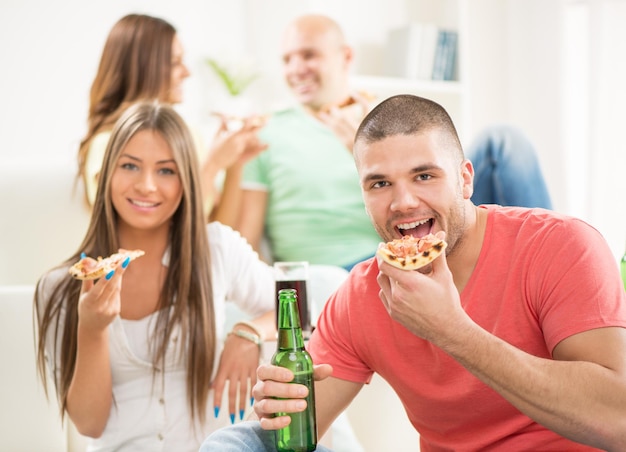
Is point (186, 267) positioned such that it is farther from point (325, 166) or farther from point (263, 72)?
point (263, 72)

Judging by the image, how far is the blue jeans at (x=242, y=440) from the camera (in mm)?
1471

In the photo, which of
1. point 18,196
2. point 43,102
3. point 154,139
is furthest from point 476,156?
point 43,102

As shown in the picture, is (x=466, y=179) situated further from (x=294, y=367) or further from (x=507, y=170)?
(x=507, y=170)

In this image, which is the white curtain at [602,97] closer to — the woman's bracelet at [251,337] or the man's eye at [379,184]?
the woman's bracelet at [251,337]

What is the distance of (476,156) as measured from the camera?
10.4 feet

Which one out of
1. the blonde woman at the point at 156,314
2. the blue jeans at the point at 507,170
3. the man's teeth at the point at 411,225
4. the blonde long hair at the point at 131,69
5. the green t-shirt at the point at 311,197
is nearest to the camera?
the man's teeth at the point at 411,225

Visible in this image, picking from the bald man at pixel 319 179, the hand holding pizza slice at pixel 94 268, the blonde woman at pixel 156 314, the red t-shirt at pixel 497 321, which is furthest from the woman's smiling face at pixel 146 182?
the bald man at pixel 319 179

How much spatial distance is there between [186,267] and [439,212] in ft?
2.98

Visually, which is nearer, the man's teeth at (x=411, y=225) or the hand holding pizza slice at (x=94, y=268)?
the man's teeth at (x=411, y=225)

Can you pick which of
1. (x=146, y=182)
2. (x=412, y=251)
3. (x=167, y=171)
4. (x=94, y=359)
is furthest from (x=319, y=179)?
(x=412, y=251)

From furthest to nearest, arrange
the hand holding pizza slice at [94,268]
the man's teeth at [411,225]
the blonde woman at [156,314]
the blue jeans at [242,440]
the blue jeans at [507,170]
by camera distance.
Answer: the blue jeans at [507,170], the blonde woman at [156,314], the hand holding pizza slice at [94,268], the man's teeth at [411,225], the blue jeans at [242,440]

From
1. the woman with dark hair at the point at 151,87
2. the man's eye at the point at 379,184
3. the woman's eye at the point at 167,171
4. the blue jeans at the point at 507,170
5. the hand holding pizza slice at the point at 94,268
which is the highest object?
the woman with dark hair at the point at 151,87

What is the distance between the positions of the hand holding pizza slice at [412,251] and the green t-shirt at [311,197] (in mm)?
1829

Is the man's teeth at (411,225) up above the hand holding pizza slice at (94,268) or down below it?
above
